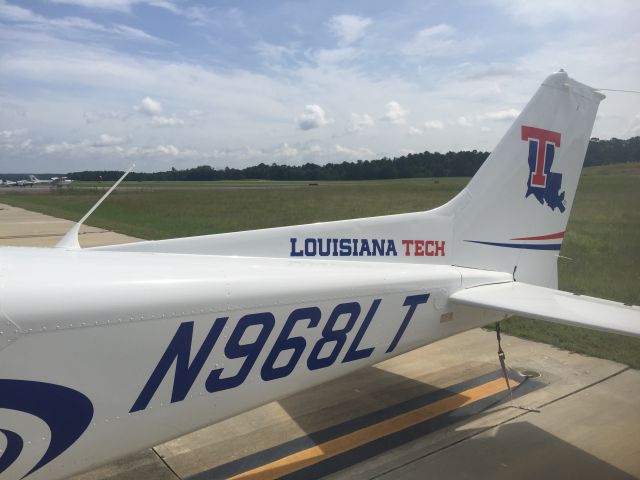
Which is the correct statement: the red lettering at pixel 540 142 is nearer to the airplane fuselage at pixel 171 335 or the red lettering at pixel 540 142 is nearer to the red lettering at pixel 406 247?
the red lettering at pixel 406 247

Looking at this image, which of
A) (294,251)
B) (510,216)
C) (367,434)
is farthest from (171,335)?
(510,216)

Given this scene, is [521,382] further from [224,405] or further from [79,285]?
[79,285]

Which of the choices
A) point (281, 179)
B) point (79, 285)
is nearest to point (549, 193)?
point (79, 285)

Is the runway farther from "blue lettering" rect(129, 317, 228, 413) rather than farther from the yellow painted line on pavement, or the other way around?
"blue lettering" rect(129, 317, 228, 413)

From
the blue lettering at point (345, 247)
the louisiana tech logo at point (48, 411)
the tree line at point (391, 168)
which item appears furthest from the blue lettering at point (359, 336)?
the tree line at point (391, 168)

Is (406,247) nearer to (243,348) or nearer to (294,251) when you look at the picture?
(294,251)
